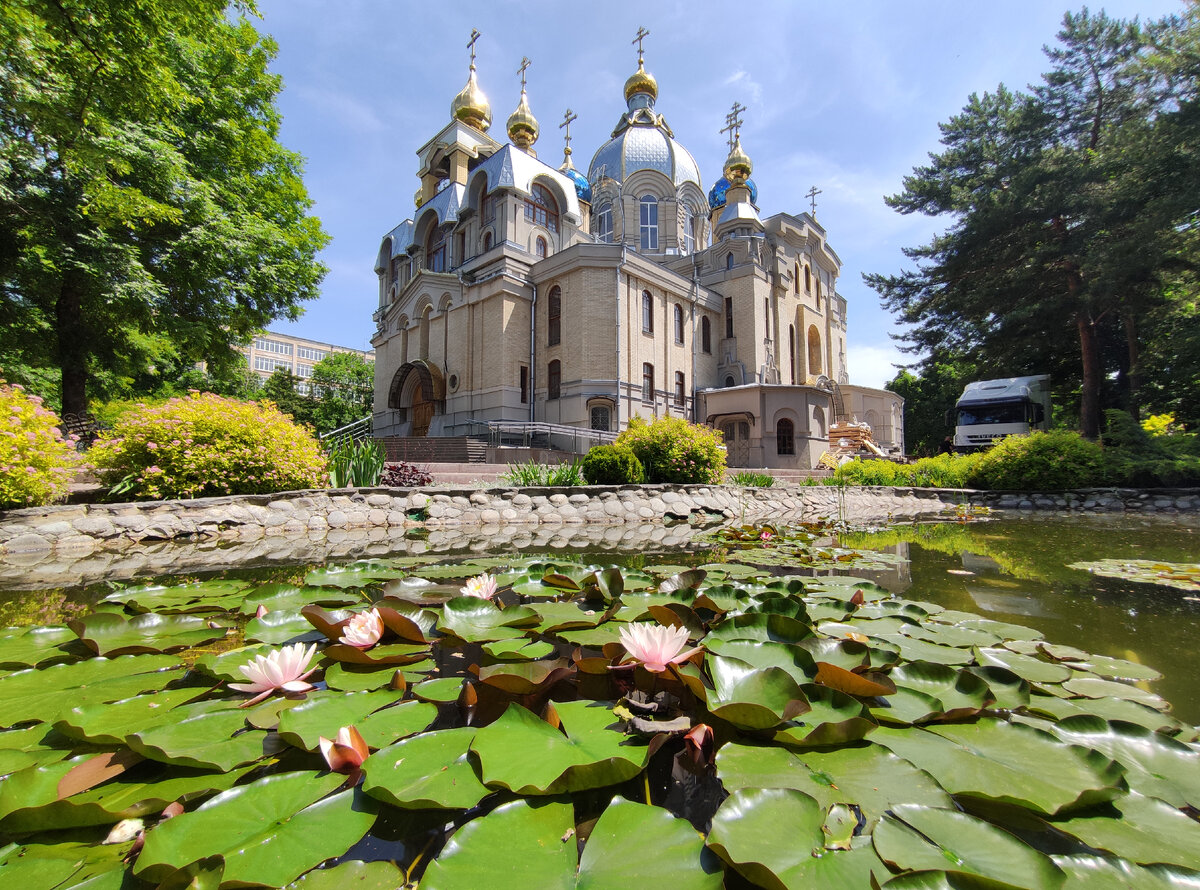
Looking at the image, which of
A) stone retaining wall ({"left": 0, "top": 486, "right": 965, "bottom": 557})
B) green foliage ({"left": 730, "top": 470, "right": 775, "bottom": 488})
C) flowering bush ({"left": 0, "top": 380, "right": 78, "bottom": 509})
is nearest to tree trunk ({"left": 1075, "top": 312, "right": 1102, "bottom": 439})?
stone retaining wall ({"left": 0, "top": 486, "right": 965, "bottom": 557})

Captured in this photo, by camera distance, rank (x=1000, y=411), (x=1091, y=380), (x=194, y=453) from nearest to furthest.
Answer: (x=194, y=453) → (x=1091, y=380) → (x=1000, y=411)

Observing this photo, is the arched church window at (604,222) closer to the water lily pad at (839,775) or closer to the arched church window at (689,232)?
the arched church window at (689,232)

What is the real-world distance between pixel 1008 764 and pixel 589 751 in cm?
91

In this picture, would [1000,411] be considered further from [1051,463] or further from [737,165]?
[737,165]

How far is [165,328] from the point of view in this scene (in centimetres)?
1227

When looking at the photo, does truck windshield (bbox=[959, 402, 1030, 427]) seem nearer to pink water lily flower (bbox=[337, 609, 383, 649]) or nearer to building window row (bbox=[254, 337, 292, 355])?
pink water lily flower (bbox=[337, 609, 383, 649])

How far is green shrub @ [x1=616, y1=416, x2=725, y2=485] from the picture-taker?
9711mm

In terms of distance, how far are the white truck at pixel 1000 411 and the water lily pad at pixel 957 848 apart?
20414mm

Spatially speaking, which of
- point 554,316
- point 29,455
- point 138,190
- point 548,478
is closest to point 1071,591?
point 548,478

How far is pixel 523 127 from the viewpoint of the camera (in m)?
24.9

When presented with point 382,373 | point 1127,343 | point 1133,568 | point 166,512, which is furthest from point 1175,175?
point 382,373

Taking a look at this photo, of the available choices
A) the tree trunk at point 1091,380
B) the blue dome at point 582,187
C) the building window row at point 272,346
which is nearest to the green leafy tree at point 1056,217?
the tree trunk at point 1091,380

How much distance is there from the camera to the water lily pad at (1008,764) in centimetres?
95

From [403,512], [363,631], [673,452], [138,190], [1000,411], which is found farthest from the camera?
[1000,411]
